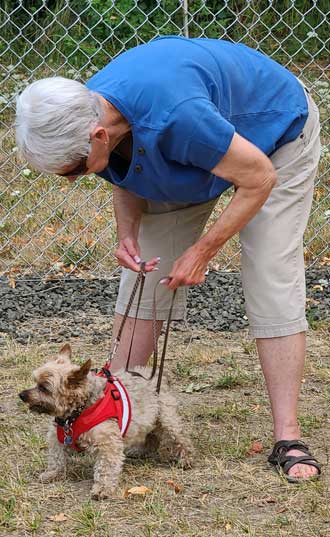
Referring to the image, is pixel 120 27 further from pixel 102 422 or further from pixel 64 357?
pixel 102 422

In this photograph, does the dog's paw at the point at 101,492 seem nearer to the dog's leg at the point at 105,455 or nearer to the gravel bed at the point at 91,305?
the dog's leg at the point at 105,455

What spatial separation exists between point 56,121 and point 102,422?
109 cm

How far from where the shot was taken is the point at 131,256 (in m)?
3.99

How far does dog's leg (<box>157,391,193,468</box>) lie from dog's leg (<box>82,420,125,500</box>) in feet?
0.80

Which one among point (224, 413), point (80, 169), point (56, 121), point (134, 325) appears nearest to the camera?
point (56, 121)

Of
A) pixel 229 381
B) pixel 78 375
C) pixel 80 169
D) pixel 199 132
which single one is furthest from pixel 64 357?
pixel 229 381

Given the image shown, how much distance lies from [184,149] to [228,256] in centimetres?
328

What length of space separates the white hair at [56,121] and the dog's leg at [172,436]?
1.08 metres

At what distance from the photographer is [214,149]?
3338mm

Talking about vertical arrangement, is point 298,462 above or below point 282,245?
below

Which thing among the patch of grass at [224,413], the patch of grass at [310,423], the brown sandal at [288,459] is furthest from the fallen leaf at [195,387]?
the brown sandal at [288,459]

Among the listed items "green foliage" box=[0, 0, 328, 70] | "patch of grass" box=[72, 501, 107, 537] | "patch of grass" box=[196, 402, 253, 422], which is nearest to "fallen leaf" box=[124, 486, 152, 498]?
"patch of grass" box=[72, 501, 107, 537]

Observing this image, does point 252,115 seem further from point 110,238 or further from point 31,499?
point 110,238

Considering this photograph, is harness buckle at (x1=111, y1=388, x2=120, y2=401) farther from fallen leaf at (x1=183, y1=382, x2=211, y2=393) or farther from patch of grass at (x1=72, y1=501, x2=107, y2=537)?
fallen leaf at (x1=183, y1=382, x2=211, y2=393)
